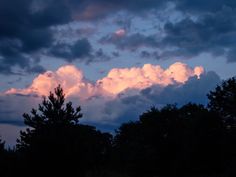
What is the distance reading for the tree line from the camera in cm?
3019

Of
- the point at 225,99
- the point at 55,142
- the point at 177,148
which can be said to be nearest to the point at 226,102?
the point at 225,99

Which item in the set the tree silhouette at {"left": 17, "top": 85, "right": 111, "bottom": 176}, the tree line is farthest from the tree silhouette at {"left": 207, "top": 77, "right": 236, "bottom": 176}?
the tree silhouette at {"left": 17, "top": 85, "right": 111, "bottom": 176}

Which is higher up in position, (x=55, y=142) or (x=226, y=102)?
(x=226, y=102)

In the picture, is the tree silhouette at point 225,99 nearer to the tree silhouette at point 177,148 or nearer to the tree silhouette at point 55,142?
the tree silhouette at point 177,148

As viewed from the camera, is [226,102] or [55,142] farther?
[226,102]

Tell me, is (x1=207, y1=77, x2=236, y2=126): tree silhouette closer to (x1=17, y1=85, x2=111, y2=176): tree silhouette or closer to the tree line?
the tree line

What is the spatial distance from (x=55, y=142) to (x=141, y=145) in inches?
1669

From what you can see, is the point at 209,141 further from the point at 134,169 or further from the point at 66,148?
the point at 66,148

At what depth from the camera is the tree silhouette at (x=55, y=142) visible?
98.4 feet

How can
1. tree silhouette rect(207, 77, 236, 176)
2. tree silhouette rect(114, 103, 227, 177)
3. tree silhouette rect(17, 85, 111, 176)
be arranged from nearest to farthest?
tree silhouette rect(17, 85, 111, 176) < tree silhouette rect(114, 103, 227, 177) < tree silhouette rect(207, 77, 236, 176)

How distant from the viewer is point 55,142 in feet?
98.4

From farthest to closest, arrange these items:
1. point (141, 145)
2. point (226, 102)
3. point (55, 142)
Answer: point (226, 102), point (141, 145), point (55, 142)

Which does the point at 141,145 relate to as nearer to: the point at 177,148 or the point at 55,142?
the point at 177,148

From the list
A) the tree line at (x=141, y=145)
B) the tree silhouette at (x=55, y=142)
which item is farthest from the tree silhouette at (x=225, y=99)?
the tree silhouette at (x=55, y=142)
